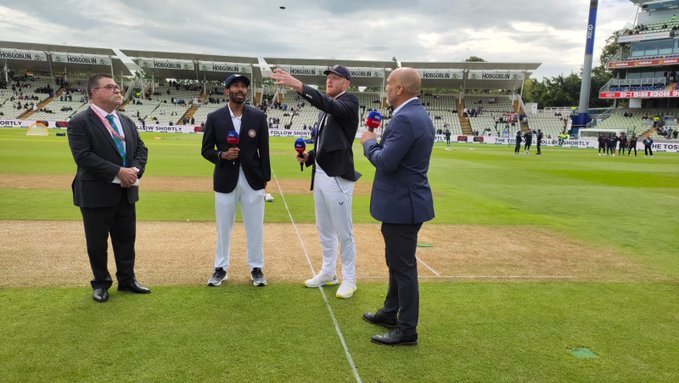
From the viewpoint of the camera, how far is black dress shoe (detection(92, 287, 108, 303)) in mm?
4949

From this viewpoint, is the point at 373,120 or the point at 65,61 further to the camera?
the point at 65,61

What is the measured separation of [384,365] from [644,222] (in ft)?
30.0

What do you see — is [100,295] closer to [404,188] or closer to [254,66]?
[404,188]

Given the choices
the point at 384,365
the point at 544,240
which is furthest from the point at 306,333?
the point at 544,240

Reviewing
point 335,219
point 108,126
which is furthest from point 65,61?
point 335,219

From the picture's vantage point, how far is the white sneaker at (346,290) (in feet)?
17.3

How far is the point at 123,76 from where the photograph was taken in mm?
70250

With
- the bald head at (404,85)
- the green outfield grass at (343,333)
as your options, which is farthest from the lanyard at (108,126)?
the bald head at (404,85)

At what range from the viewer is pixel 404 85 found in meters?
4.04

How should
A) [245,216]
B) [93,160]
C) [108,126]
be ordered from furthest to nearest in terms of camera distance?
[245,216]
[108,126]
[93,160]

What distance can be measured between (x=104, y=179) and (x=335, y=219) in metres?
2.57

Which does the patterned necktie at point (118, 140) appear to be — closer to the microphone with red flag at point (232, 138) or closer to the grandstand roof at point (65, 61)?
the microphone with red flag at point (232, 138)

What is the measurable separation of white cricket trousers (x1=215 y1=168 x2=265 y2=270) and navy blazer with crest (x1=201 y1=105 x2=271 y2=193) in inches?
3.3

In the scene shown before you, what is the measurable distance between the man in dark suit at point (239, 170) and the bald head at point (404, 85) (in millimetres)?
2094
